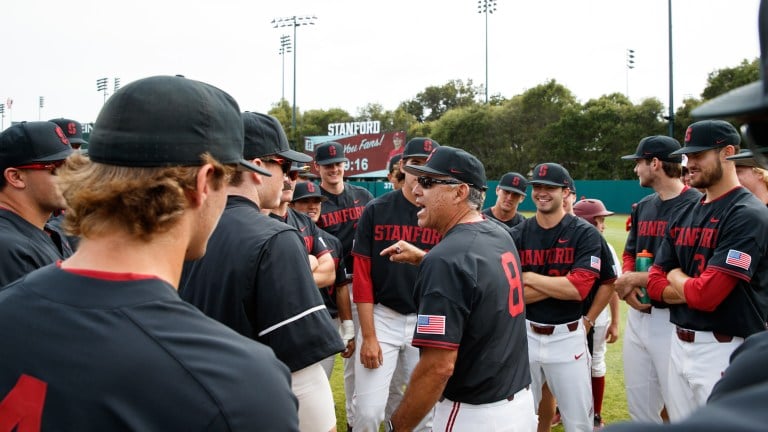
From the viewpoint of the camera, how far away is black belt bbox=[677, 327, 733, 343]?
423 centimetres

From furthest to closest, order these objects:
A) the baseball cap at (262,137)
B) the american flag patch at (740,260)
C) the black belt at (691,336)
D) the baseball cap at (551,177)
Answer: the baseball cap at (551,177) < the black belt at (691,336) < the american flag patch at (740,260) < the baseball cap at (262,137)

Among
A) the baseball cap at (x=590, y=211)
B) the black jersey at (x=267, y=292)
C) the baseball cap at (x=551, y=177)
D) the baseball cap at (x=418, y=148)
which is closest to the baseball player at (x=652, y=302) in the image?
the baseball cap at (x=551, y=177)

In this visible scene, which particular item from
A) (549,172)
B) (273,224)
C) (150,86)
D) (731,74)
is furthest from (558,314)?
(731,74)

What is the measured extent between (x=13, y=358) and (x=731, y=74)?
42795 mm

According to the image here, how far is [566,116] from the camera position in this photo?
4394cm

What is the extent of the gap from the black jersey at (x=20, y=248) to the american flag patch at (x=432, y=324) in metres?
2.05

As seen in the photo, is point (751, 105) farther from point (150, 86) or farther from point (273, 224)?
point (273, 224)

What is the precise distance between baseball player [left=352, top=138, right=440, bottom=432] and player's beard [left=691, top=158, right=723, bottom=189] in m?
2.10

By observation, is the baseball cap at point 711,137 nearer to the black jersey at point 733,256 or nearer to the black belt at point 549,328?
the black jersey at point 733,256

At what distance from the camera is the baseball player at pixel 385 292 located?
198 inches

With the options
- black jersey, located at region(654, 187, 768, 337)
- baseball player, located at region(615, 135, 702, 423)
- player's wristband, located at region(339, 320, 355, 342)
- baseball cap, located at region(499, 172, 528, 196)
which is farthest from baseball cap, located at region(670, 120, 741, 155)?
player's wristband, located at region(339, 320, 355, 342)

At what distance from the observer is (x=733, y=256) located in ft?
13.2

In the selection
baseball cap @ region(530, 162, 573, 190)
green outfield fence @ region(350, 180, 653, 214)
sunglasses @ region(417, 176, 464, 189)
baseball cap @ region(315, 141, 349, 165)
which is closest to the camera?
sunglasses @ region(417, 176, 464, 189)

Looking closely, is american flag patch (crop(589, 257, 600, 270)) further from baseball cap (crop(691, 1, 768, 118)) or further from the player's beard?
baseball cap (crop(691, 1, 768, 118))
